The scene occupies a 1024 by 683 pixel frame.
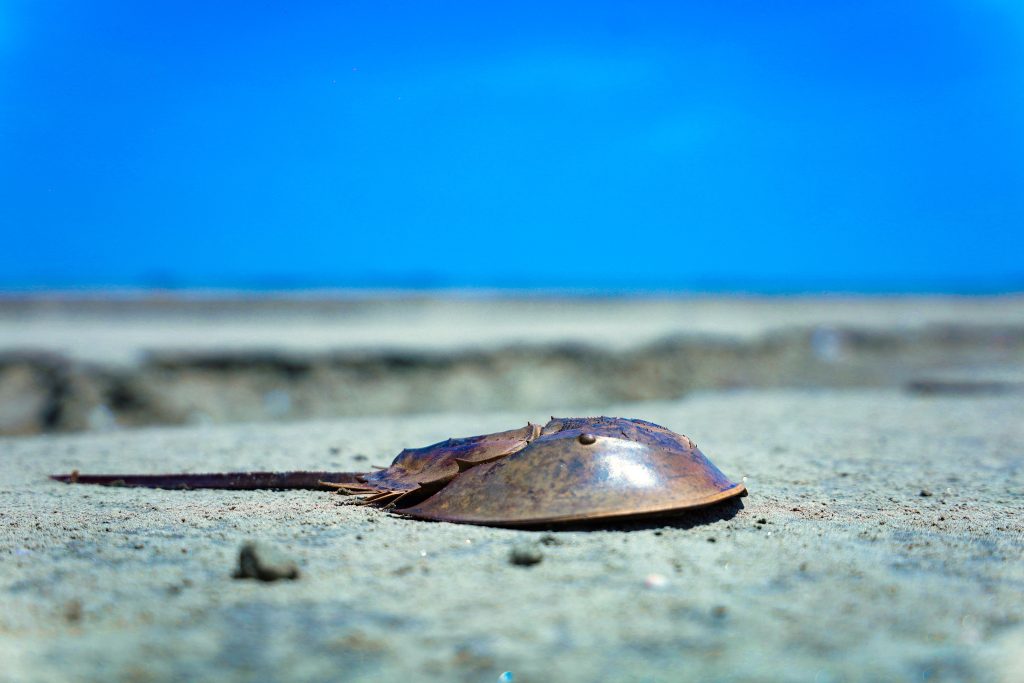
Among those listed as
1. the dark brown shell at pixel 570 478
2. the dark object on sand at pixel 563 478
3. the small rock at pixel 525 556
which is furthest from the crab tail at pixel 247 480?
the small rock at pixel 525 556

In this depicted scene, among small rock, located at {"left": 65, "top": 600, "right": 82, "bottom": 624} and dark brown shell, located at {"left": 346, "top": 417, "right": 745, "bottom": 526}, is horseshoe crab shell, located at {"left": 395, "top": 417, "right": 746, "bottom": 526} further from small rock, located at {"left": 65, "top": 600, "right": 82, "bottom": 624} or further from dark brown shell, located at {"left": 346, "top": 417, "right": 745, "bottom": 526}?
small rock, located at {"left": 65, "top": 600, "right": 82, "bottom": 624}

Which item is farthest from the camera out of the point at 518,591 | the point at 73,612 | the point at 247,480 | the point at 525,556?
the point at 247,480

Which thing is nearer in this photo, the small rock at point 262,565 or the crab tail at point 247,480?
the small rock at point 262,565

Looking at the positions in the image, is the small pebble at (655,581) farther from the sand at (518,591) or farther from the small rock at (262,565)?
the small rock at (262,565)

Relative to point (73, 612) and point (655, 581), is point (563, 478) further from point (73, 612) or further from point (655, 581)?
point (73, 612)

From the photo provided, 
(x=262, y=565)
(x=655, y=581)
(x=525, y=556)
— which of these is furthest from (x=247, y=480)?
(x=655, y=581)

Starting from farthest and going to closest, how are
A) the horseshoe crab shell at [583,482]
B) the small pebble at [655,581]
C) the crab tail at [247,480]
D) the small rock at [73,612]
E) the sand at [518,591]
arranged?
1. the crab tail at [247,480]
2. the horseshoe crab shell at [583,482]
3. the small pebble at [655,581]
4. the small rock at [73,612]
5. the sand at [518,591]
